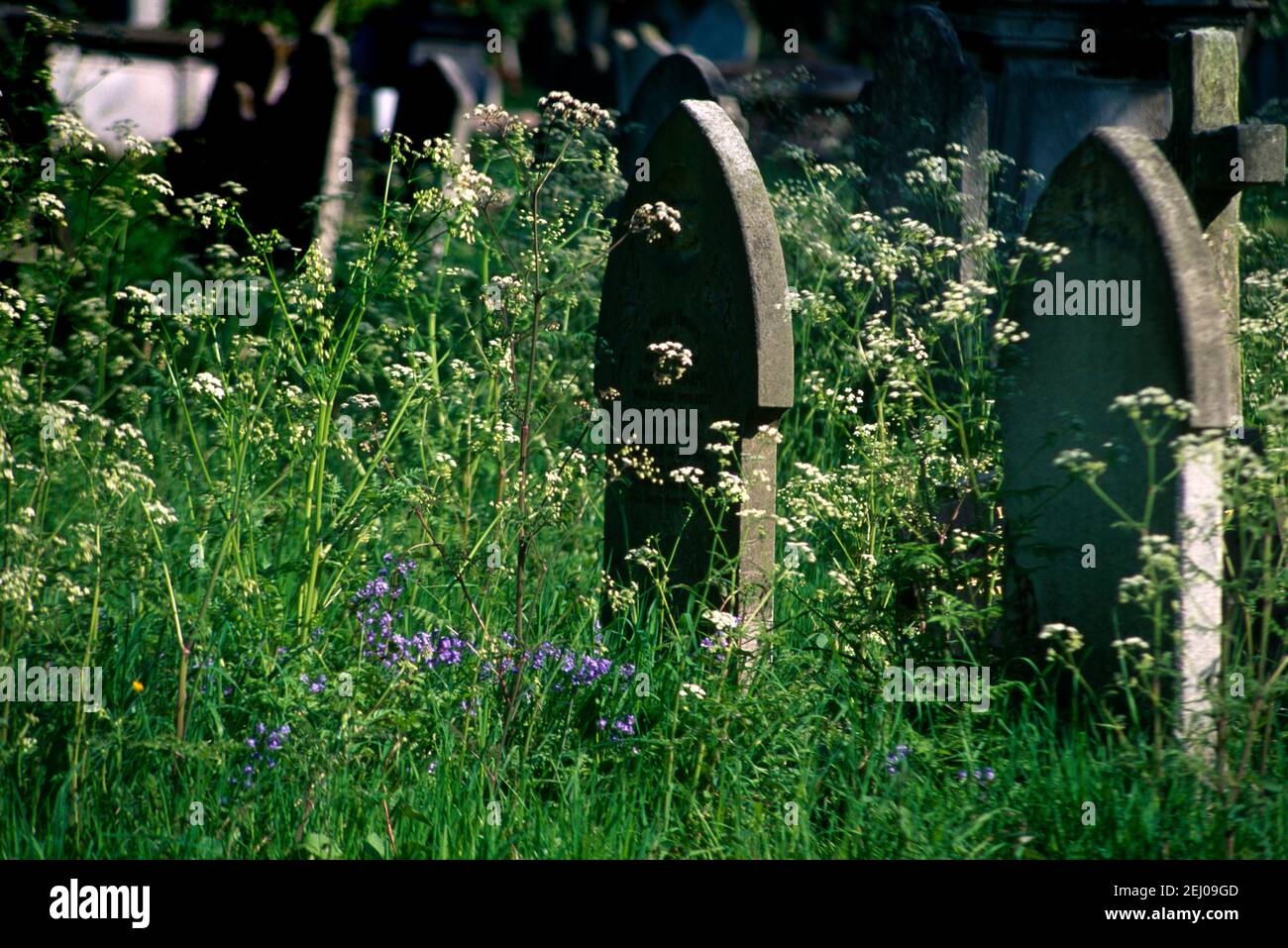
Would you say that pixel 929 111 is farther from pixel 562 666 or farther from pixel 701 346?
pixel 562 666

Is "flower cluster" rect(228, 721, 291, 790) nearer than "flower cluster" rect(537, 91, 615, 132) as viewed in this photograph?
Yes

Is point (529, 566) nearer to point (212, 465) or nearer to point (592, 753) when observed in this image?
point (592, 753)

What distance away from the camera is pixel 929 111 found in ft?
20.3

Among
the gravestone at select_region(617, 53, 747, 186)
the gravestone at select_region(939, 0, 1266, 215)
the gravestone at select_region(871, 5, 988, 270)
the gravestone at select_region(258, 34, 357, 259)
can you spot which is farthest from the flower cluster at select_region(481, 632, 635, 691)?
the gravestone at select_region(258, 34, 357, 259)

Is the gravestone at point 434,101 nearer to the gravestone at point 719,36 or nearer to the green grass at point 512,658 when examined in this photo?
the green grass at point 512,658

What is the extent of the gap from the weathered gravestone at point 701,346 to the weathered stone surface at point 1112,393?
0.67m

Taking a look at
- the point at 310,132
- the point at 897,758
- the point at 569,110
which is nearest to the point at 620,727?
the point at 897,758

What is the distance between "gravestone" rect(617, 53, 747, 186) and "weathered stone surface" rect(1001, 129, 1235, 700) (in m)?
3.24

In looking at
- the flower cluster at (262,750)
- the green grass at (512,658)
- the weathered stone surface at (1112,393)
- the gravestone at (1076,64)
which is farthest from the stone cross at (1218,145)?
the flower cluster at (262,750)

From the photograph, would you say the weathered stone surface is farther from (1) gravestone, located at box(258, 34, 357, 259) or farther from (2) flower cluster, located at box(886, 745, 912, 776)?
(1) gravestone, located at box(258, 34, 357, 259)

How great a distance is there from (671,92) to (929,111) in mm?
1566

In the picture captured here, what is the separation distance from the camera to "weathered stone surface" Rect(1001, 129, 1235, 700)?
3.19 m

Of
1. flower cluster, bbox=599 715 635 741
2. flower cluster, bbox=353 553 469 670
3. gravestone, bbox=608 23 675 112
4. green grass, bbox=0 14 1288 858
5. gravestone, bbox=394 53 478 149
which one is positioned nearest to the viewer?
green grass, bbox=0 14 1288 858

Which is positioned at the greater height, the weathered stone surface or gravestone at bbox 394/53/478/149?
Result: gravestone at bbox 394/53/478/149
